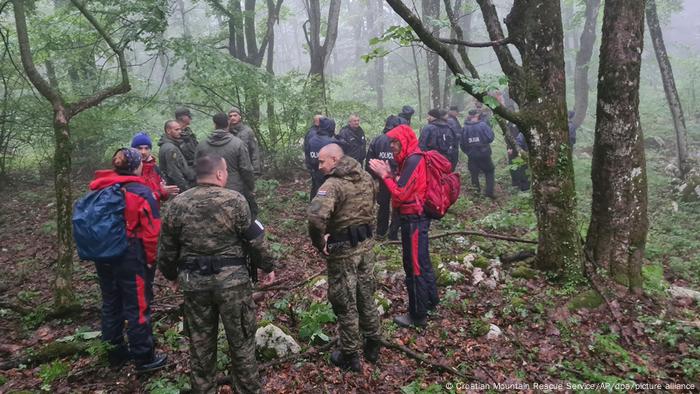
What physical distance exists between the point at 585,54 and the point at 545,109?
1540 cm

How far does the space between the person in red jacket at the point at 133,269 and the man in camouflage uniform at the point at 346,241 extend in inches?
70.4

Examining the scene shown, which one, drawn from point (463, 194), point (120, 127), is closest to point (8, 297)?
point (120, 127)

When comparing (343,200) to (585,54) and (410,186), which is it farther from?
(585,54)

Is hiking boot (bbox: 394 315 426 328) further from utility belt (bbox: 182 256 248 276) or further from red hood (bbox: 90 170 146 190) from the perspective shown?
red hood (bbox: 90 170 146 190)

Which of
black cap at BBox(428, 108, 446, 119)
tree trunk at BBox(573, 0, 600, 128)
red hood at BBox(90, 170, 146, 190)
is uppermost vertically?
tree trunk at BBox(573, 0, 600, 128)

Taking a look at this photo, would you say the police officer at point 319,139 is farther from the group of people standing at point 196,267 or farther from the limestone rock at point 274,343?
the group of people standing at point 196,267

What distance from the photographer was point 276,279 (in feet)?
23.2

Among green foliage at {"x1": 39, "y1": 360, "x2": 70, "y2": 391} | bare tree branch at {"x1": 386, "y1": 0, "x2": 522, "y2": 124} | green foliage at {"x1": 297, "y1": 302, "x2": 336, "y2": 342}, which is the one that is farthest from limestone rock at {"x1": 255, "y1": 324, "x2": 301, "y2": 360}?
bare tree branch at {"x1": 386, "y1": 0, "x2": 522, "y2": 124}

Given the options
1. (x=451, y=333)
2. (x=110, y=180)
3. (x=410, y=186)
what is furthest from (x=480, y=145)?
(x=110, y=180)

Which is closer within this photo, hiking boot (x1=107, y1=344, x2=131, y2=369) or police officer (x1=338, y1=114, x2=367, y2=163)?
hiking boot (x1=107, y1=344, x2=131, y2=369)

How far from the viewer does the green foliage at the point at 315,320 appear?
5168 millimetres

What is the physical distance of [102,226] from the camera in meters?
4.31

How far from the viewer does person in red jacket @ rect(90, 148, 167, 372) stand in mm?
4457

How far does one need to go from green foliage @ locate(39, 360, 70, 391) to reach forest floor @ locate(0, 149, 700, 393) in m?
0.01
